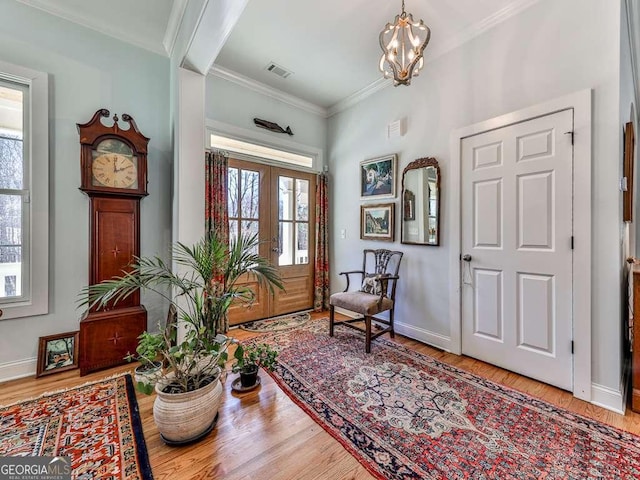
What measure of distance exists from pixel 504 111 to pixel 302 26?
6.22 ft

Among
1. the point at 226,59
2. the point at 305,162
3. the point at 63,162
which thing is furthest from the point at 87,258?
the point at 305,162

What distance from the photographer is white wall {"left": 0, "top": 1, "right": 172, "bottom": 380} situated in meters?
2.20

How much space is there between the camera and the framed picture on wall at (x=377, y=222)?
3.29m

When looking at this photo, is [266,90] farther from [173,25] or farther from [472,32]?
[472,32]

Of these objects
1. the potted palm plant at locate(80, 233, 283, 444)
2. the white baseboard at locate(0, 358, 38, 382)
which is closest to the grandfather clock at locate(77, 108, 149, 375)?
the white baseboard at locate(0, 358, 38, 382)

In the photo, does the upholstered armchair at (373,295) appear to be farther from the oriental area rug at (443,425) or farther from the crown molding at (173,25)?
the crown molding at (173,25)

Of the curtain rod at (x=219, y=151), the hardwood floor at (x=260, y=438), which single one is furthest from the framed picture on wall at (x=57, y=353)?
the curtain rod at (x=219, y=151)

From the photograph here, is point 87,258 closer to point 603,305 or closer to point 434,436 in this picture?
point 434,436

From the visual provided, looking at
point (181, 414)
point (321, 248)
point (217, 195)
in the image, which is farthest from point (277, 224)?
point (181, 414)

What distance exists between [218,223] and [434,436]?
2695mm

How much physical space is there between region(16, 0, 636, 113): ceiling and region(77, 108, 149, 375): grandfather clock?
79 centimetres

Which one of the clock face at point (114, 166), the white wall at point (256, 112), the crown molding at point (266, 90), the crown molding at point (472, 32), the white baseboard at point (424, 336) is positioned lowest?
the white baseboard at point (424, 336)

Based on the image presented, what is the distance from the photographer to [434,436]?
5.16 feet

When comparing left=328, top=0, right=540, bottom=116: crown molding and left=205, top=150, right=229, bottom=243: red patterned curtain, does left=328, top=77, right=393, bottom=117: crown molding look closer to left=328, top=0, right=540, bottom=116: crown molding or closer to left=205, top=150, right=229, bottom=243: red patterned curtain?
left=328, top=0, right=540, bottom=116: crown molding
